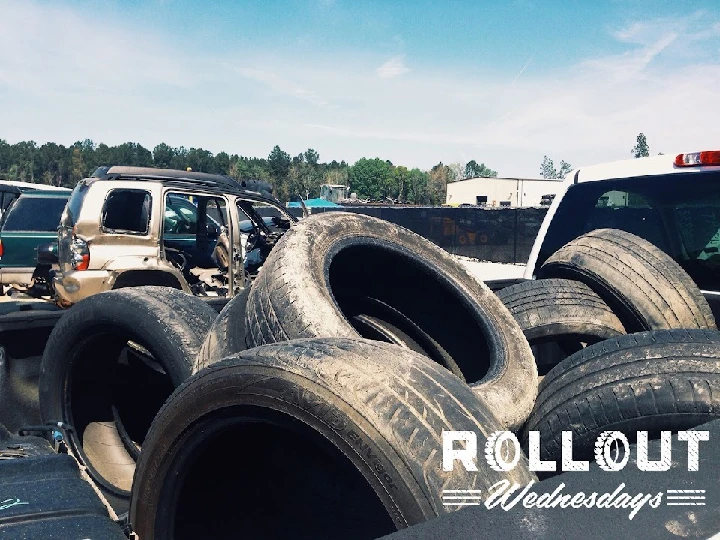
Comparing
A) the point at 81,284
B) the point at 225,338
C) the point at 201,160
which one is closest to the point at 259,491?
the point at 225,338

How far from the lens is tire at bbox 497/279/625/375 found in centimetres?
346

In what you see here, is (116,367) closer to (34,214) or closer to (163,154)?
(34,214)

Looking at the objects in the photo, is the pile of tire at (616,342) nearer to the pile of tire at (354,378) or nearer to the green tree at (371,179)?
the pile of tire at (354,378)

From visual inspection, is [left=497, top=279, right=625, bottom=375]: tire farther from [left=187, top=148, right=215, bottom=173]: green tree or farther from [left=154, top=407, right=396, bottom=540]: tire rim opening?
[left=187, top=148, right=215, bottom=173]: green tree

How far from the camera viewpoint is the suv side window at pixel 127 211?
754 cm

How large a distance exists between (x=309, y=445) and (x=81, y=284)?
579 cm

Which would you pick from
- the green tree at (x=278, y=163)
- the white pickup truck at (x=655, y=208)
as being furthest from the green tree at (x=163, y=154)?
the white pickup truck at (x=655, y=208)

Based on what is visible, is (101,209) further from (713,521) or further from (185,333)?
(713,521)

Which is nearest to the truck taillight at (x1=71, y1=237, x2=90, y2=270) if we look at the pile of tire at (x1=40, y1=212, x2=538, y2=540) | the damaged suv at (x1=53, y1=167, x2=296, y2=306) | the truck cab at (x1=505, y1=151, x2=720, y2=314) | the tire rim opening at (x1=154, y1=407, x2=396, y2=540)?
the damaged suv at (x1=53, y1=167, x2=296, y2=306)

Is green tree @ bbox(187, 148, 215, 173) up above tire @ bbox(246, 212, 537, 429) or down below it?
above

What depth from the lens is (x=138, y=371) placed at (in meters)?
3.70

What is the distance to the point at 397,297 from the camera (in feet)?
11.7

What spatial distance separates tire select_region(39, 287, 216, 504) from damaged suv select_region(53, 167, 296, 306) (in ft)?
13.0

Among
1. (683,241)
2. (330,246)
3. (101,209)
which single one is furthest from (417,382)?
(101,209)
